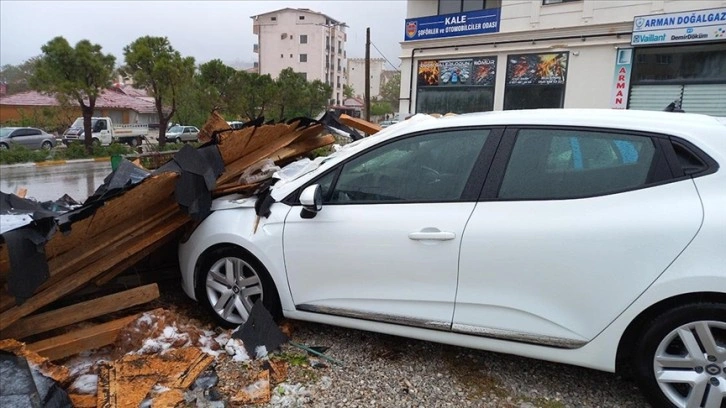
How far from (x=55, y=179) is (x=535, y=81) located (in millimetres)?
17743

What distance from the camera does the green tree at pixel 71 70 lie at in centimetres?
2006

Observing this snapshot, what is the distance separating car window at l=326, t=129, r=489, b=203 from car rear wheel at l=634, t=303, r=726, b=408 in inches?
48.4

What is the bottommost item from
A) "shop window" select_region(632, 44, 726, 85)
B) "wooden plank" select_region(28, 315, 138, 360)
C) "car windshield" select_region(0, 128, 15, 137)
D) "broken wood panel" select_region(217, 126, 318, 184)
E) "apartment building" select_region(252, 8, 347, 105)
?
"wooden plank" select_region(28, 315, 138, 360)

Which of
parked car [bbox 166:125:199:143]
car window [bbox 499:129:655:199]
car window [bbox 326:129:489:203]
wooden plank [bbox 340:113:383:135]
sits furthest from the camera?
parked car [bbox 166:125:199:143]

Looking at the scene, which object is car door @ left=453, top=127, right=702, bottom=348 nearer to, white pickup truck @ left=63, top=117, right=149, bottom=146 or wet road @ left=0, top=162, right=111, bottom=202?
wet road @ left=0, top=162, right=111, bottom=202

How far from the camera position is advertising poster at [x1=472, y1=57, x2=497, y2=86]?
20.6 meters

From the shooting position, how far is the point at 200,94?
86.0 ft

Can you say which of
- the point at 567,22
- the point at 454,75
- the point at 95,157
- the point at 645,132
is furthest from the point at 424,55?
the point at 645,132

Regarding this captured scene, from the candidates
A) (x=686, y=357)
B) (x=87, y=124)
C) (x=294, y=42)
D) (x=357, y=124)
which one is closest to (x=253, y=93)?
(x=87, y=124)

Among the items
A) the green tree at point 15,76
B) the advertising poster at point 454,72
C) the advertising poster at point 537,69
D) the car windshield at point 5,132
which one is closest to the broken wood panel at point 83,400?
the advertising poster at point 537,69

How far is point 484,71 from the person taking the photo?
2091 centimetres

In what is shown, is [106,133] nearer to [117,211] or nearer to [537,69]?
[537,69]

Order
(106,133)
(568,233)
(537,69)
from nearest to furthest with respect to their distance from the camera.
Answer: (568,233)
(537,69)
(106,133)

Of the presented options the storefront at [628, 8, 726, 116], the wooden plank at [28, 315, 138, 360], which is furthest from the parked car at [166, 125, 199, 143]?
the wooden plank at [28, 315, 138, 360]
